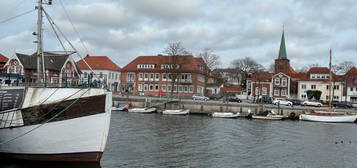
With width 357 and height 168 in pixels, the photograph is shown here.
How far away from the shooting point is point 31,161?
15977 mm

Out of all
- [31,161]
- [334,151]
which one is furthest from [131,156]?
[334,151]

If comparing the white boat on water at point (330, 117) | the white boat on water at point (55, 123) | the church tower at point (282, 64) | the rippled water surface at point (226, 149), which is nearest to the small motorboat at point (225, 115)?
the white boat on water at point (330, 117)

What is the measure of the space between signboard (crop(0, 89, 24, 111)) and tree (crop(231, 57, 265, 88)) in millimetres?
86968

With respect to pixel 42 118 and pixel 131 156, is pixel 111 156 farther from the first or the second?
pixel 42 118

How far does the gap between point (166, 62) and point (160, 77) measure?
636 centimetres

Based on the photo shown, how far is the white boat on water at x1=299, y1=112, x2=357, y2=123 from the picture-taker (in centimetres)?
4397

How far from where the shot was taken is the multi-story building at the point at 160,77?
7412 centimetres

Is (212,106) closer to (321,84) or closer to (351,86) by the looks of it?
(321,84)

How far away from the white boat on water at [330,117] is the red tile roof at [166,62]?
2977 centimetres

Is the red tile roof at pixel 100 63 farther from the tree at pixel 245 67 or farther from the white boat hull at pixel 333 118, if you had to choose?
the white boat hull at pixel 333 118

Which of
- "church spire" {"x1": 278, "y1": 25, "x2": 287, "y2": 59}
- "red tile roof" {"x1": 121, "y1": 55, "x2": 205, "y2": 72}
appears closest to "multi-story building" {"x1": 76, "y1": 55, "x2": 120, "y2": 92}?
"red tile roof" {"x1": 121, "y1": 55, "x2": 205, "y2": 72}

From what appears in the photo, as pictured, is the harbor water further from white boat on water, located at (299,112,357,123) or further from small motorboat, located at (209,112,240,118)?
small motorboat, located at (209,112,240,118)

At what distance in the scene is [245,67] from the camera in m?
102

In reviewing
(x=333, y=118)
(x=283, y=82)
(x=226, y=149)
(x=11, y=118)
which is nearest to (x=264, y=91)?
(x=283, y=82)
